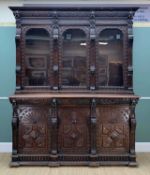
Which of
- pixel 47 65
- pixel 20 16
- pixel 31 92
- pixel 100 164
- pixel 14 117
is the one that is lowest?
pixel 100 164

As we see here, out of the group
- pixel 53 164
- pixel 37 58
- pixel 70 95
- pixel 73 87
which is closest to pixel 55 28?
pixel 37 58

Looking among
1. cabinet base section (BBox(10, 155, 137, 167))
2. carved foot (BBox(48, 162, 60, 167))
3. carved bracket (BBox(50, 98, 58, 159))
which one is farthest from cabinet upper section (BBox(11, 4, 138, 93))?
carved foot (BBox(48, 162, 60, 167))

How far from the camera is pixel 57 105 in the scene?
5.39 metres

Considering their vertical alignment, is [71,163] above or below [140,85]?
below

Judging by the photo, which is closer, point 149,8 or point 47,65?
point 47,65

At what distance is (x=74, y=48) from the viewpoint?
571 cm

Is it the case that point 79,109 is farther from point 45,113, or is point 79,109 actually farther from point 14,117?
point 14,117

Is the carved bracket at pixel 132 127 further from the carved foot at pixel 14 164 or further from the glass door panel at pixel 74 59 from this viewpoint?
the carved foot at pixel 14 164

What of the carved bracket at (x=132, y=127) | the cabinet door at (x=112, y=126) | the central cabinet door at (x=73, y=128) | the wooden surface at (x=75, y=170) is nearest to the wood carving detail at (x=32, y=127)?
the central cabinet door at (x=73, y=128)

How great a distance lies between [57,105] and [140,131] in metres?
1.80

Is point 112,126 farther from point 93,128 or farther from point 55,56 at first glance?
point 55,56

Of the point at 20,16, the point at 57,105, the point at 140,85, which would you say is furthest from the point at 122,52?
the point at 20,16

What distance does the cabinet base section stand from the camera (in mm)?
5398

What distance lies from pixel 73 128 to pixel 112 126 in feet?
1.93
